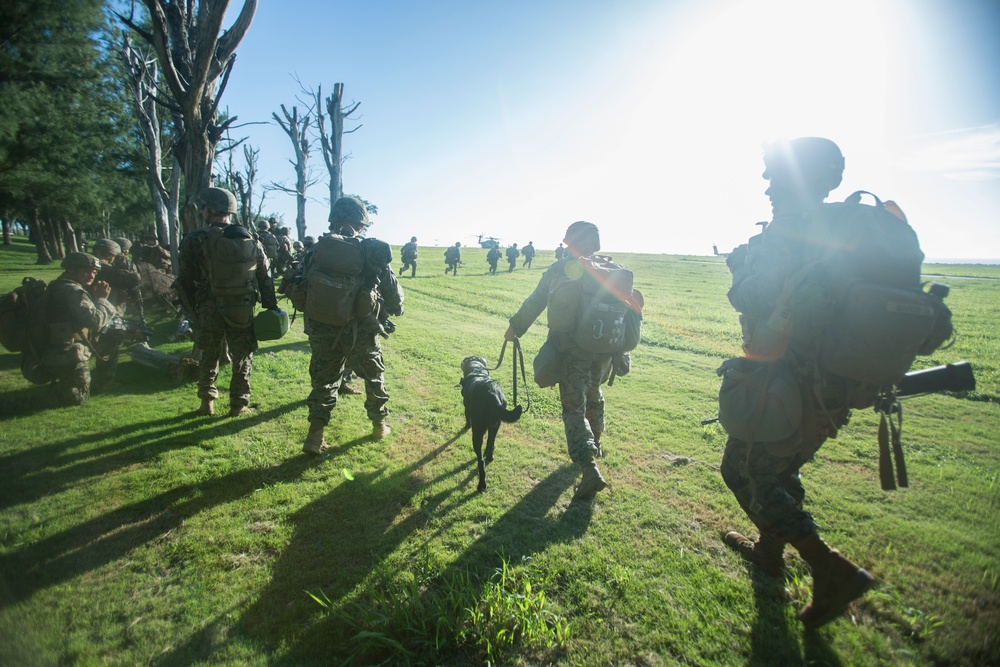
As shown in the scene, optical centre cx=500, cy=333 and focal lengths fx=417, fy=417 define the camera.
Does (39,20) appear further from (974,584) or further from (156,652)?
(974,584)

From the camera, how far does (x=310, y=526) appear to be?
10.8ft

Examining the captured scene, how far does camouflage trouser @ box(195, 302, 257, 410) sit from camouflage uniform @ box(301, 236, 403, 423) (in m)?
1.20

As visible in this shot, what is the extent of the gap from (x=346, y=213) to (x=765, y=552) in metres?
4.83

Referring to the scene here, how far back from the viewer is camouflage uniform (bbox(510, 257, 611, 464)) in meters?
3.78

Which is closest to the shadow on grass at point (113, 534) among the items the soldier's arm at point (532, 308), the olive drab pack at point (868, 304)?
the soldier's arm at point (532, 308)

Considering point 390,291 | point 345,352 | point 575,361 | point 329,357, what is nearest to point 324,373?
point 329,357

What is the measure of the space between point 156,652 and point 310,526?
115cm

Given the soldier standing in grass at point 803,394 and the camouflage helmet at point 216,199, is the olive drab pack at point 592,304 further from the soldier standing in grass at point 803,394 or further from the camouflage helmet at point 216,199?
the camouflage helmet at point 216,199

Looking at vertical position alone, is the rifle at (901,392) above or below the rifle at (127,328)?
above

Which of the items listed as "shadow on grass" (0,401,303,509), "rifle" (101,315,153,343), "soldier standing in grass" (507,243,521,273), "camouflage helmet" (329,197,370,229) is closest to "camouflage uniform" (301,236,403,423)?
"camouflage helmet" (329,197,370,229)

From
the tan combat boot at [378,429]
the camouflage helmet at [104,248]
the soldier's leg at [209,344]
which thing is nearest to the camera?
the tan combat boot at [378,429]

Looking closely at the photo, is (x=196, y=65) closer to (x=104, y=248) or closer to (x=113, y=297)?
(x=104, y=248)

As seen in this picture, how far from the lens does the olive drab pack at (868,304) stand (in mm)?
2023

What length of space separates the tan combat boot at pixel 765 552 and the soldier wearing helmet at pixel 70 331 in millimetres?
7668
